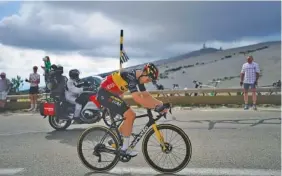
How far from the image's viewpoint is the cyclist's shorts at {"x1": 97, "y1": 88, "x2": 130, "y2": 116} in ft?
18.2

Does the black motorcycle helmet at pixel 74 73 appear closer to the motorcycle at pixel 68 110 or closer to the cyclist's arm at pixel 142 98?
the motorcycle at pixel 68 110

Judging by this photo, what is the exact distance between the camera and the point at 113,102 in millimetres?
5582

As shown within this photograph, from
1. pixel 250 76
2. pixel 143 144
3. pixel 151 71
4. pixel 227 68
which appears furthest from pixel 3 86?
pixel 227 68

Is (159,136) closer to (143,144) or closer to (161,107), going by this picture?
(143,144)

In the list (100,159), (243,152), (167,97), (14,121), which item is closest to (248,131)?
(243,152)

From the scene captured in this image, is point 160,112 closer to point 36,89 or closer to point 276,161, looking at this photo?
point 276,161

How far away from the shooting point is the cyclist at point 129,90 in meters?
5.37

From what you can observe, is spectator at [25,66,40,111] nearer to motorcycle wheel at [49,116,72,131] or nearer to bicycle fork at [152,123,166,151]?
motorcycle wheel at [49,116,72,131]

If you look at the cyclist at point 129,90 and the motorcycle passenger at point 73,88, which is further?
the motorcycle passenger at point 73,88

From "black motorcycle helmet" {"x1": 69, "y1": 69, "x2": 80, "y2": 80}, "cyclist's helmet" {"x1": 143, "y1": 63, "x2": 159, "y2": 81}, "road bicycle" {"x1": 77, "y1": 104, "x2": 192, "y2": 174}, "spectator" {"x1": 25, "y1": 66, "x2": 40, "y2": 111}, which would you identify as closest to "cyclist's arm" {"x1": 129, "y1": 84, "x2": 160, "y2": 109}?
"road bicycle" {"x1": 77, "y1": 104, "x2": 192, "y2": 174}

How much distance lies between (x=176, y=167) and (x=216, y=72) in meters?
27.1

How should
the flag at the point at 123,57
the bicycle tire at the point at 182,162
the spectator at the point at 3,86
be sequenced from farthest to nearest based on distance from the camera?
the spectator at the point at 3,86 → the flag at the point at 123,57 → the bicycle tire at the point at 182,162

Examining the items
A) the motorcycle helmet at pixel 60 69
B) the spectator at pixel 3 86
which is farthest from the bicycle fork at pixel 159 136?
the spectator at pixel 3 86

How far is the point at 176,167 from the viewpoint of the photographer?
5.43 meters
